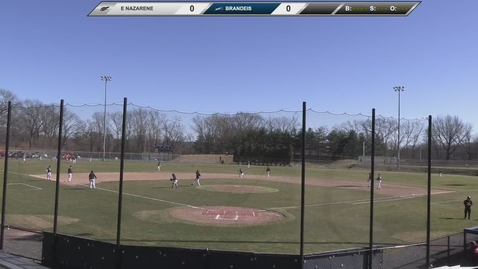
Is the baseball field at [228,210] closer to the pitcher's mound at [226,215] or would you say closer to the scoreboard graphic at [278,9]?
the pitcher's mound at [226,215]

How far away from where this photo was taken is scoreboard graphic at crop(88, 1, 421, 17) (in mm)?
9562

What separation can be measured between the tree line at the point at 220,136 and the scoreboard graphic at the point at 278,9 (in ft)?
8.17

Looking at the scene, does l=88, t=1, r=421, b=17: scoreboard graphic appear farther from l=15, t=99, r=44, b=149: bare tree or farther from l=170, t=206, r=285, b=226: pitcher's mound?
l=170, t=206, r=285, b=226: pitcher's mound

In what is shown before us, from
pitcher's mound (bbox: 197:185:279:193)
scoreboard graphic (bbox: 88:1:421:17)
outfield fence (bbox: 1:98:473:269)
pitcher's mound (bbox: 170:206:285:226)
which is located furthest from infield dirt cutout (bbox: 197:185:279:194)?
scoreboard graphic (bbox: 88:1:421:17)

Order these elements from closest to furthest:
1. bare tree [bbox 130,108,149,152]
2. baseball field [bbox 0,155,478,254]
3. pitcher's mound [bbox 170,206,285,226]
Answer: bare tree [bbox 130,108,149,152] < baseball field [bbox 0,155,478,254] < pitcher's mound [bbox 170,206,285,226]

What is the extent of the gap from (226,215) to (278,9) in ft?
51.9

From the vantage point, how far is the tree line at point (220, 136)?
1068cm

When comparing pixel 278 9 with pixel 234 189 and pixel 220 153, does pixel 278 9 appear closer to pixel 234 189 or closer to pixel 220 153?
pixel 220 153

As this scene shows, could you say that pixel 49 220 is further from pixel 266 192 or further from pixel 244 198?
pixel 266 192

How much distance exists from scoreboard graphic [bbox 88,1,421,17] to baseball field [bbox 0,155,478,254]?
175 inches

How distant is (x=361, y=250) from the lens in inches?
350

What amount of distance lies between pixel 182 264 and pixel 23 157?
1009cm

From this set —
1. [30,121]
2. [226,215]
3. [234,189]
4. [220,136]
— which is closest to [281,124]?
[220,136]

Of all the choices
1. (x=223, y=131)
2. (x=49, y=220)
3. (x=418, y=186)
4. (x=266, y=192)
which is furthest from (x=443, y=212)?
(x=49, y=220)
